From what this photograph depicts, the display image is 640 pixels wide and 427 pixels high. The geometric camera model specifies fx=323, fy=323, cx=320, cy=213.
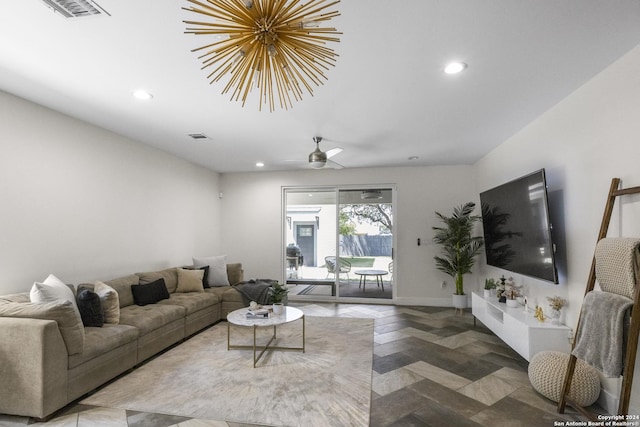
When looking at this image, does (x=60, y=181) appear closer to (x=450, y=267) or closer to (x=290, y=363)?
(x=290, y=363)

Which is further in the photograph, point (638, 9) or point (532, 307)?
point (532, 307)

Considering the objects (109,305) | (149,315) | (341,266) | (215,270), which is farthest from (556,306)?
(215,270)

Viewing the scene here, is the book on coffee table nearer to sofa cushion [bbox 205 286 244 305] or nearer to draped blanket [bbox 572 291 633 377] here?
sofa cushion [bbox 205 286 244 305]

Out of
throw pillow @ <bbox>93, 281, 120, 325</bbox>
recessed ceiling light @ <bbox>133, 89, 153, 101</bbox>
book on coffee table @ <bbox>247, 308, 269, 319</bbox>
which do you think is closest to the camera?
recessed ceiling light @ <bbox>133, 89, 153, 101</bbox>

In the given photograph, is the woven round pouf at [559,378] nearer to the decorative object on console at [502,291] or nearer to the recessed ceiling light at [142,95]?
the decorative object on console at [502,291]

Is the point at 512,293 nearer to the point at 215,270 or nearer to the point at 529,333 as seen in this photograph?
the point at 529,333

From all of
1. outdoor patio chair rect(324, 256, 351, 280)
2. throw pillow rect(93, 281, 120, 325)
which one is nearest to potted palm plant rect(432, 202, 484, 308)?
outdoor patio chair rect(324, 256, 351, 280)

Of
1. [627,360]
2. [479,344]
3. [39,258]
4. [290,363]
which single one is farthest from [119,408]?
[479,344]

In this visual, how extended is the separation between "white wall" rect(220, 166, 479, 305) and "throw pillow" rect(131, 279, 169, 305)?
8.50 ft

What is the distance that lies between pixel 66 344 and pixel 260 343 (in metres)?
2.03

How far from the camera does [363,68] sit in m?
2.54

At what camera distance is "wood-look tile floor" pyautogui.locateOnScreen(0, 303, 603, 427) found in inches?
94.7

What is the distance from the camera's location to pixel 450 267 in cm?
567

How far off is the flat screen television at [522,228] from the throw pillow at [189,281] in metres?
4.29
